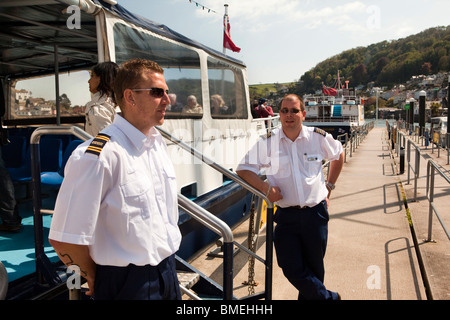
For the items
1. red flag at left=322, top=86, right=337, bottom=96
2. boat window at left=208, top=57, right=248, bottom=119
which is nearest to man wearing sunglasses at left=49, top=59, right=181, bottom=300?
boat window at left=208, top=57, right=248, bottom=119

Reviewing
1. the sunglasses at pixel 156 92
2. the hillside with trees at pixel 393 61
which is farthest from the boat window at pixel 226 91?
the hillside with trees at pixel 393 61

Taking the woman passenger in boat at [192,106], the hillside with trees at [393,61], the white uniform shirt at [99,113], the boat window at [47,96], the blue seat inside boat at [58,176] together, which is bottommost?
the blue seat inside boat at [58,176]

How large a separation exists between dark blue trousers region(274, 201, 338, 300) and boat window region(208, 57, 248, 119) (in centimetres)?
296

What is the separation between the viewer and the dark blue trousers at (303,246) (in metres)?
2.79

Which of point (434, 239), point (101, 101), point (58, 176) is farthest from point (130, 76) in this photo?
point (434, 239)

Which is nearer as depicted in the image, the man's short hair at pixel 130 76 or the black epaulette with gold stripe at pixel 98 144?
the black epaulette with gold stripe at pixel 98 144

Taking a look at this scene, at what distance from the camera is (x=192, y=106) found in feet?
16.4

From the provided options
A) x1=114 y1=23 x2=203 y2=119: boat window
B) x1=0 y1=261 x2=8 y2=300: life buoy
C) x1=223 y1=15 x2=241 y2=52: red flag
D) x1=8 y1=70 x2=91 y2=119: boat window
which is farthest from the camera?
x1=223 y1=15 x2=241 y2=52: red flag

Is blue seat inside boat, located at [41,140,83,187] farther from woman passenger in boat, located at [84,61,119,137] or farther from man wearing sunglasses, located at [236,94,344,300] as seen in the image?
man wearing sunglasses, located at [236,94,344,300]

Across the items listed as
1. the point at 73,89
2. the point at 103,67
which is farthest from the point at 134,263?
the point at 73,89

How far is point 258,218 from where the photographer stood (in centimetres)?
399

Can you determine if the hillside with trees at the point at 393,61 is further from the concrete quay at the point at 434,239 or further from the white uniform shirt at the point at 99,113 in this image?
the white uniform shirt at the point at 99,113

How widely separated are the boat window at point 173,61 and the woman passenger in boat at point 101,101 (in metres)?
0.65

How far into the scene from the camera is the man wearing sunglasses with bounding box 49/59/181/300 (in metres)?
1.33
